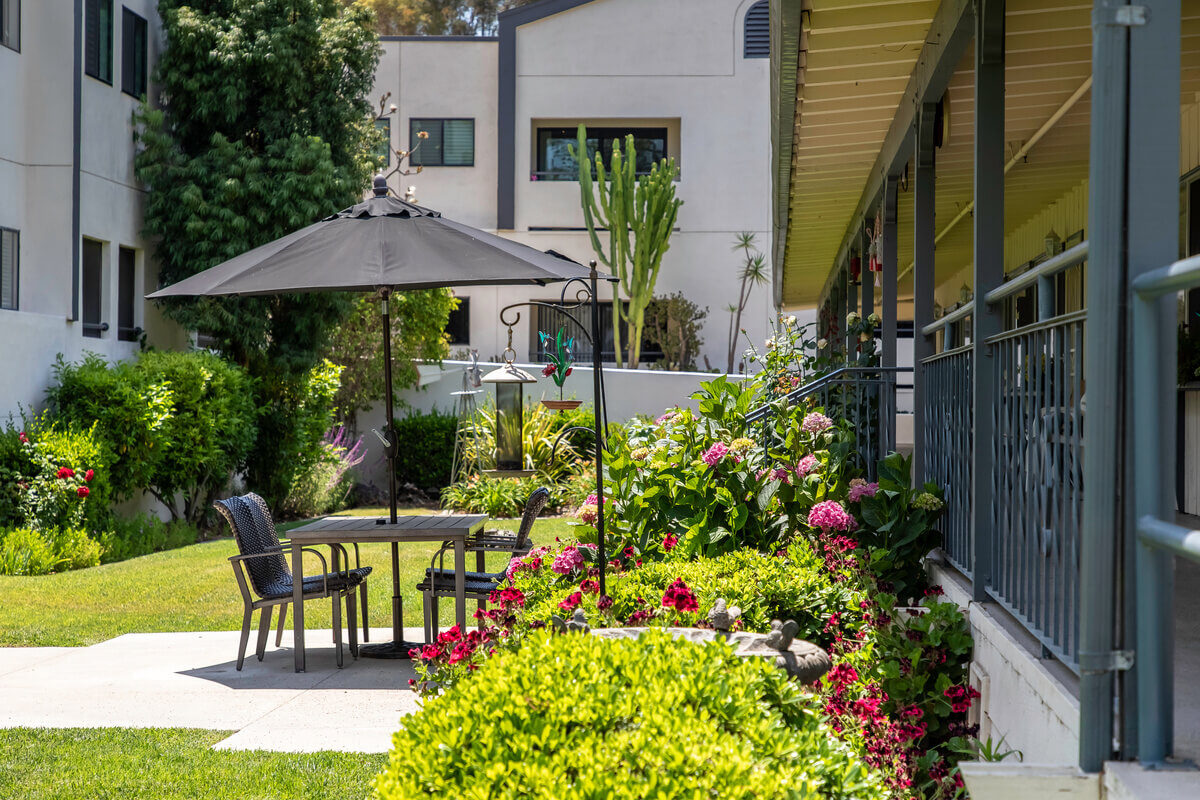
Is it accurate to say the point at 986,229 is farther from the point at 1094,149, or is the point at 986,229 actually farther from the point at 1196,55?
the point at 1196,55

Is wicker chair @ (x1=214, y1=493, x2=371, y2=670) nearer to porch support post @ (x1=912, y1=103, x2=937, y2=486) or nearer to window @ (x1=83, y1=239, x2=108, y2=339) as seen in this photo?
porch support post @ (x1=912, y1=103, x2=937, y2=486)

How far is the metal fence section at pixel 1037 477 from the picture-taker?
3.10m

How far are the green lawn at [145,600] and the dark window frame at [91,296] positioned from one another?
11.0ft

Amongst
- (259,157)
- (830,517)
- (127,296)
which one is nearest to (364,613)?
(830,517)

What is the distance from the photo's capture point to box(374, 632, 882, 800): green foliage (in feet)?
8.28

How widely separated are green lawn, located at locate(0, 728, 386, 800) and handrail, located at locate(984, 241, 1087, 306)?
2.97 metres

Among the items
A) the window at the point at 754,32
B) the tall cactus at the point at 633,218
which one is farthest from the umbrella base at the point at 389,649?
the window at the point at 754,32

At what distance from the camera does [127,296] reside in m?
15.3

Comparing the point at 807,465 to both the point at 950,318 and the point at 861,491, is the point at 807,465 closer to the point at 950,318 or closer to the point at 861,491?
the point at 861,491

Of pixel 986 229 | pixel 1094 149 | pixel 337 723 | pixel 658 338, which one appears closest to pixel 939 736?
pixel 986 229

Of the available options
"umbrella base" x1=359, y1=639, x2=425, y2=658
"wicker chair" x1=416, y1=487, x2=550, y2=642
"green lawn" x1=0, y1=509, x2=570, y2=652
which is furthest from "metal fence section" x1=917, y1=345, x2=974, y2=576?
"green lawn" x1=0, y1=509, x2=570, y2=652

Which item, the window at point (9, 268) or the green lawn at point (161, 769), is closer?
the green lawn at point (161, 769)

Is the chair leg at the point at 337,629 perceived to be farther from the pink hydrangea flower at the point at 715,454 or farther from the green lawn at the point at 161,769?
the pink hydrangea flower at the point at 715,454

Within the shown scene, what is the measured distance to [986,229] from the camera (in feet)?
14.7
